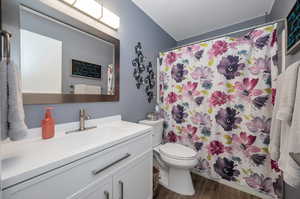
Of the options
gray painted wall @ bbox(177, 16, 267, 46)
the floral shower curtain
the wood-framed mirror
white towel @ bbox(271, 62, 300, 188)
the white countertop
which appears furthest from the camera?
gray painted wall @ bbox(177, 16, 267, 46)

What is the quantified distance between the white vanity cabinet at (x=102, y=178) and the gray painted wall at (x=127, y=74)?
51 cm

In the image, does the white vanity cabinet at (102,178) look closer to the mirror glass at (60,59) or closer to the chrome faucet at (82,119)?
the chrome faucet at (82,119)

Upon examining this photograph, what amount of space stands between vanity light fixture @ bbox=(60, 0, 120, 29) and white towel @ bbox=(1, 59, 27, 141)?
33.2 inches

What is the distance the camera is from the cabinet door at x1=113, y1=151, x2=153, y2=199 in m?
0.83

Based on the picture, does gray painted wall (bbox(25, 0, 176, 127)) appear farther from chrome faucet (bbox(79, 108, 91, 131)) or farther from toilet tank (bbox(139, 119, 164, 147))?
toilet tank (bbox(139, 119, 164, 147))

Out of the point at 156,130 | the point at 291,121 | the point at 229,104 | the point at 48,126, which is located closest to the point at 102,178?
the point at 48,126

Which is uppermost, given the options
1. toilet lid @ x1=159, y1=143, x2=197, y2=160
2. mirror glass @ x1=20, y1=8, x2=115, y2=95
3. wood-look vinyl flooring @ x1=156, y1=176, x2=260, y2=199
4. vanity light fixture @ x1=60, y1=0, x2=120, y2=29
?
vanity light fixture @ x1=60, y1=0, x2=120, y2=29

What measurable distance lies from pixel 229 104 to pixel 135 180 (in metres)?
1.34

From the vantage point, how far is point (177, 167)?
135 centimetres

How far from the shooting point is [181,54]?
5.88 ft

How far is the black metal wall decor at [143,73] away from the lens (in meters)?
1.62

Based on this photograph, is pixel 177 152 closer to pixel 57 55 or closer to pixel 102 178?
pixel 102 178

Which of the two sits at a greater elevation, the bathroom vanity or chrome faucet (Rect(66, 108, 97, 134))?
chrome faucet (Rect(66, 108, 97, 134))

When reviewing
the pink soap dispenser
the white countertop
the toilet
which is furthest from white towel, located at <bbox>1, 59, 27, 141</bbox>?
the toilet
